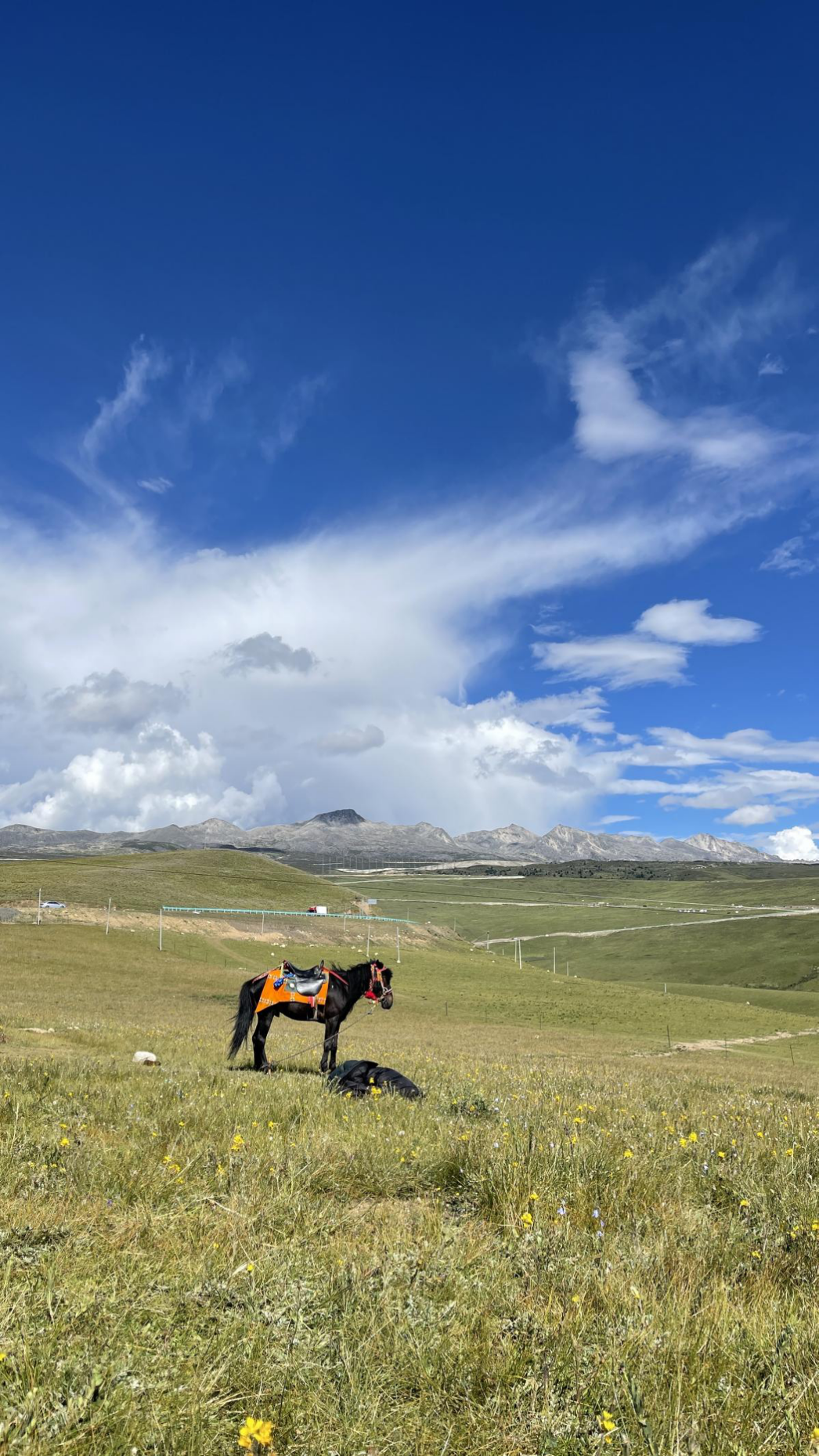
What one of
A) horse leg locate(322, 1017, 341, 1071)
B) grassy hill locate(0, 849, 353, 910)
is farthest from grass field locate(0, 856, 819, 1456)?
grassy hill locate(0, 849, 353, 910)

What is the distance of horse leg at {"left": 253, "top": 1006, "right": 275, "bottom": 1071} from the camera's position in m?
17.1

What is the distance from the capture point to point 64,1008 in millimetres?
34938

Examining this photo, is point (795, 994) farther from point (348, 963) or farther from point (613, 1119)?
point (613, 1119)

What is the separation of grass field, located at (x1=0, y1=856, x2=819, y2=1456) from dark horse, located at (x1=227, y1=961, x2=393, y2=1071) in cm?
700

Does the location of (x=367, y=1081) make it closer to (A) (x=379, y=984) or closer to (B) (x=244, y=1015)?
(A) (x=379, y=984)

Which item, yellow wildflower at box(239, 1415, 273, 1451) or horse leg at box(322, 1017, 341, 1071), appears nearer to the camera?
yellow wildflower at box(239, 1415, 273, 1451)

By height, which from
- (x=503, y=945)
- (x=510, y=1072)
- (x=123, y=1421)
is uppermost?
(x=123, y=1421)

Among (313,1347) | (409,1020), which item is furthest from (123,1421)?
(409,1020)

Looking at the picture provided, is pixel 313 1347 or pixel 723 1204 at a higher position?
pixel 313 1347

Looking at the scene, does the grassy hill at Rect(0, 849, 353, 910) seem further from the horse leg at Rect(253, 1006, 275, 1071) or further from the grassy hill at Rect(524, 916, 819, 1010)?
the horse leg at Rect(253, 1006, 275, 1071)

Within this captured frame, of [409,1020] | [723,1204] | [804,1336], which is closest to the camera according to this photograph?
[804,1336]

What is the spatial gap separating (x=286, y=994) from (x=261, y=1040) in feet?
3.76

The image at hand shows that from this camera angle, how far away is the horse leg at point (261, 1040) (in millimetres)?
17125

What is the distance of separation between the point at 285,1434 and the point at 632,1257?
2.56 meters
